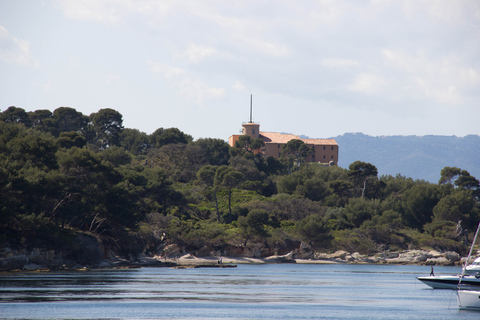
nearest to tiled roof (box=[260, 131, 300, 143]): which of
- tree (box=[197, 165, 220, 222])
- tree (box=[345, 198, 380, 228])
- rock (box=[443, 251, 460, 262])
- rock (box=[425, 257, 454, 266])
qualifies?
tree (box=[197, 165, 220, 222])

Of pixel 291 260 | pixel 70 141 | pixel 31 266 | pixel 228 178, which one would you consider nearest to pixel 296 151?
pixel 228 178

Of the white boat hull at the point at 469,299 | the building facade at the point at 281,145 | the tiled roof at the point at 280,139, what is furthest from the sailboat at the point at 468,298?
the tiled roof at the point at 280,139

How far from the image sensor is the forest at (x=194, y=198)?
64.6m

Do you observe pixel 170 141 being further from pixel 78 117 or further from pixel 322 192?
pixel 322 192

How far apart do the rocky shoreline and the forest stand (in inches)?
41.7

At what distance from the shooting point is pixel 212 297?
4612 cm

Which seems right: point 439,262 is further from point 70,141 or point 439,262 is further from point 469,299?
point 70,141

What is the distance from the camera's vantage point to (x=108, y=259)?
74.8 meters

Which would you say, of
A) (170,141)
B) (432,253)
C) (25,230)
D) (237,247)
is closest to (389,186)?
(432,253)

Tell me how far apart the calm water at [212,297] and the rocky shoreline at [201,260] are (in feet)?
9.15

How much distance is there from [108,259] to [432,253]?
172 feet

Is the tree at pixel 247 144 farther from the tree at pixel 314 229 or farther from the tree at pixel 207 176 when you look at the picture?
the tree at pixel 314 229

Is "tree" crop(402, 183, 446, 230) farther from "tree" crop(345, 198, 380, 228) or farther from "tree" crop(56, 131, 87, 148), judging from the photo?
"tree" crop(56, 131, 87, 148)

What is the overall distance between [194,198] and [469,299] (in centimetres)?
6435
